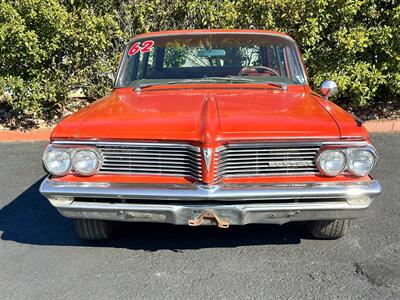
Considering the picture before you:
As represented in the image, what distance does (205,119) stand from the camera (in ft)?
10.2

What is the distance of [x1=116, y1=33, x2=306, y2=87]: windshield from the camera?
4324mm

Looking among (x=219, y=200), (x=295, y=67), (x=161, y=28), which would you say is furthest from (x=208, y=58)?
(x=161, y=28)

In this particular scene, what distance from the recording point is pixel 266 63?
4410 millimetres

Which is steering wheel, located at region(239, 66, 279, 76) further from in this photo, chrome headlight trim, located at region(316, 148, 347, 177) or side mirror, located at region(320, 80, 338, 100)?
chrome headlight trim, located at region(316, 148, 347, 177)

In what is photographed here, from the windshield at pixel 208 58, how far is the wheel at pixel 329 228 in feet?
4.45

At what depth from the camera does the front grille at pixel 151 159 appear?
3.05 metres

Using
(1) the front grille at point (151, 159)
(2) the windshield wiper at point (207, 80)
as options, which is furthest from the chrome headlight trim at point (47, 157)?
(2) the windshield wiper at point (207, 80)

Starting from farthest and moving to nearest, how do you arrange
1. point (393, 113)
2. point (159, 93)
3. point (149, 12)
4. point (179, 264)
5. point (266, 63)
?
point (393, 113), point (149, 12), point (266, 63), point (159, 93), point (179, 264)

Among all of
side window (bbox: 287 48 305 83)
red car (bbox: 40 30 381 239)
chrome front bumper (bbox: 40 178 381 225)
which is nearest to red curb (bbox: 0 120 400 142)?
side window (bbox: 287 48 305 83)

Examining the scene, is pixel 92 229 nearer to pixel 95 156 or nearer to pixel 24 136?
pixel 95 156

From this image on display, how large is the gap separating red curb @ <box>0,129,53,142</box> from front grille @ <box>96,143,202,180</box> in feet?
16.7

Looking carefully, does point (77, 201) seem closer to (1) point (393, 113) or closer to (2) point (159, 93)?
(2) point (159, 93)

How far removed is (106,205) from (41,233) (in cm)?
128

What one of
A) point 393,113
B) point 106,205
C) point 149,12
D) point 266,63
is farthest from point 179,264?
point 393,113
